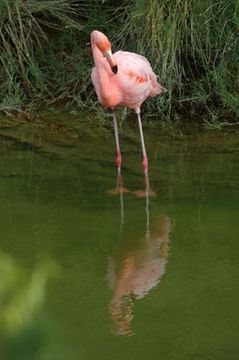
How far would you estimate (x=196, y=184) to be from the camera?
12.8 ft

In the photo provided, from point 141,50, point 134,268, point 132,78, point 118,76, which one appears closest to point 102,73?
point 118,76

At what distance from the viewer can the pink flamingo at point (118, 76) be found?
386 centimetres

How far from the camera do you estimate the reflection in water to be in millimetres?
2260

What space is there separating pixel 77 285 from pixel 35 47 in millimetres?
4076

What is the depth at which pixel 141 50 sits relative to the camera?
499cm

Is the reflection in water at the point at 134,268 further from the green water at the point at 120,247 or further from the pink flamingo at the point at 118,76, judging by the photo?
the pink flamingo at the point at 118,76

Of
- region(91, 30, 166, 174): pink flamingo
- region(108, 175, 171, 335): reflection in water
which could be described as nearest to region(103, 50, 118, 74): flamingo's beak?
region(91, 30, 166, 174): pink flamingo

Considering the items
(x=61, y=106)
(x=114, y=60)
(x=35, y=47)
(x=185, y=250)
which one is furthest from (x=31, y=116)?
(x=185, y=250)

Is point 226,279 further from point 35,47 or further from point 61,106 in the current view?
point 35,47

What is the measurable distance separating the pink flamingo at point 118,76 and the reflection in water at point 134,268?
958 mm

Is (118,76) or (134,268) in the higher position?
(118,76)

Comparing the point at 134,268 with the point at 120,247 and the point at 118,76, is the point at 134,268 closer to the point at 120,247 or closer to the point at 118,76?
the point at 120,247

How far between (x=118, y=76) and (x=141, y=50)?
1050 millimetres

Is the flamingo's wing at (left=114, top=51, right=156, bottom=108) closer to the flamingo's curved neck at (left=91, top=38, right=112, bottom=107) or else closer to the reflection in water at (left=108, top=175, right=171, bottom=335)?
the flamingo's curved neck at (left=91, top=38, right=112, bottom=107)
